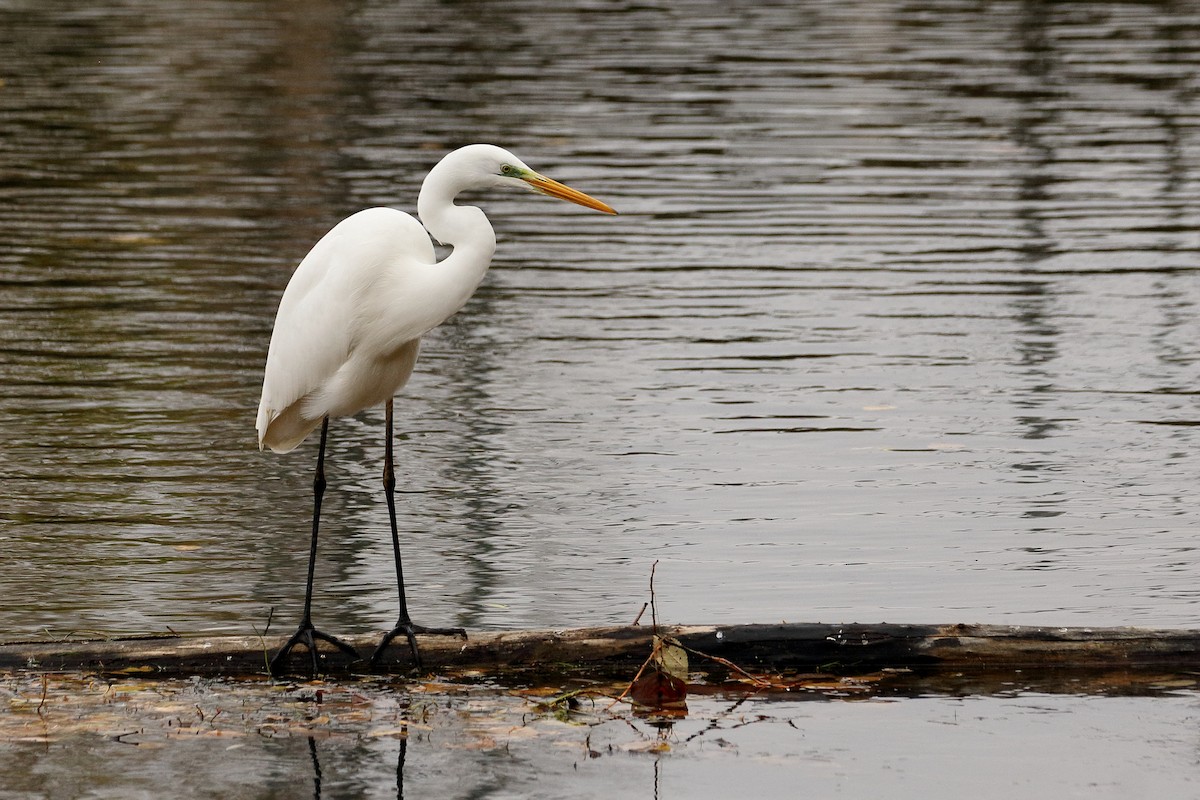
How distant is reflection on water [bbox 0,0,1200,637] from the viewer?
26.1 feet

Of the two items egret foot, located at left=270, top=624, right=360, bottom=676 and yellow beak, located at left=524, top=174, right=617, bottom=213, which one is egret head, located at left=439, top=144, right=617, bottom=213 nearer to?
yellow beak, located at left=524, top=174, right=617, bottom=213

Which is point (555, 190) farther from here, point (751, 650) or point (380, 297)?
point (751, 650)

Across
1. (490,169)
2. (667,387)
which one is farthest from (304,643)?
(667,387)

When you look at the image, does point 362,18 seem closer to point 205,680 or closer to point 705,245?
point 705,245

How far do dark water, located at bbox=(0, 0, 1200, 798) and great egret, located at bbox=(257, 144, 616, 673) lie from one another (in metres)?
0.80

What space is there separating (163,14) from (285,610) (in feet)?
92.4

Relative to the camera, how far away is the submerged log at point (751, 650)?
6406 mm

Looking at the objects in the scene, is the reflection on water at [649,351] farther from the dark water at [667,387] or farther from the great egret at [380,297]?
the great egret at [380,297]

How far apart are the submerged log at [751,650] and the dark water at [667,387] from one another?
200 millimetres

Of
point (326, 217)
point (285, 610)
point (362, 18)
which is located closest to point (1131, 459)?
point (285, 610)

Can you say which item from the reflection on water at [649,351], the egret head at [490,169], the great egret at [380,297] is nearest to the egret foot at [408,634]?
the great egret at [380,297]

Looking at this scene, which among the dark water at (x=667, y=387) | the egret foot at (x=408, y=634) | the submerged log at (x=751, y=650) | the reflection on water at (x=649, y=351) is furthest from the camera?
the reflection on water at (x=649, y=351)

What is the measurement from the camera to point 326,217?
16016mm

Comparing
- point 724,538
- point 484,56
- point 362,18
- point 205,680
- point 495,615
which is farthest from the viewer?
point 362,18
